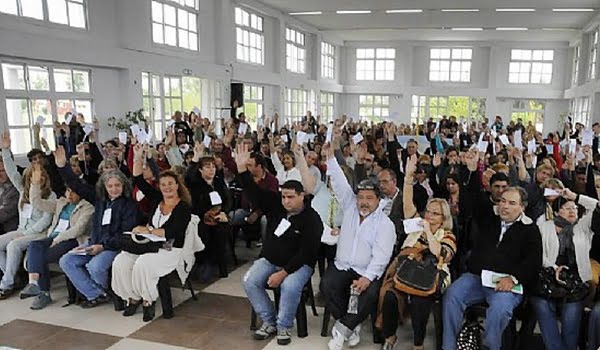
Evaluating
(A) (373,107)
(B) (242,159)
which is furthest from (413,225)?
(A) (373,107)

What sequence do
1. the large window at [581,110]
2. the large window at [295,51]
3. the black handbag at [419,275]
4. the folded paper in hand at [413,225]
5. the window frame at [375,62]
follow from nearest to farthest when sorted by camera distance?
the black handbag at [419,275], the folded paper in hand at [413,225], the large window at [581,110], the large window at [295,51], the window frame at [375,62]

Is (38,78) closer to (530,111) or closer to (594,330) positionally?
(594,330)

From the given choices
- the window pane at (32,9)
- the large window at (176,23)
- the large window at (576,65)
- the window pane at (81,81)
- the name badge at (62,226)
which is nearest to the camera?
the name badge at (62,226)

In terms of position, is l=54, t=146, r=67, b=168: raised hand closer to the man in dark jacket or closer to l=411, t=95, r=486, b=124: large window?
the man in dark jacket

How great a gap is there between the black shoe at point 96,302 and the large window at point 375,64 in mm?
18023

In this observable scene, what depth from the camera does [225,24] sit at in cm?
1181

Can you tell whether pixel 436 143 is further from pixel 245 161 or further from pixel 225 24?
pixel 225 24

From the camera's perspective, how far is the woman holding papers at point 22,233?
4094 mm

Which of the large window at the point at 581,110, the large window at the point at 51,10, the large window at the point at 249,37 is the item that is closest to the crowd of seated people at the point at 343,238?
the large window at the point at 51,10

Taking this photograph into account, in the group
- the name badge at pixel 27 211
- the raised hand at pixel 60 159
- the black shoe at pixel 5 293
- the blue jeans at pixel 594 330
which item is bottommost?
the black shoe at pixel 5 293

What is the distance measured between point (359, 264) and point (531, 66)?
18.7 m

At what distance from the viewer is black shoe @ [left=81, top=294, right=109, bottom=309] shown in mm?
3880

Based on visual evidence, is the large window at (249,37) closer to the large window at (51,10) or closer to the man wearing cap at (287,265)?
the large window at (51,10)

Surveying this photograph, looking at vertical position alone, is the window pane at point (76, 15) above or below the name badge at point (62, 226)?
above
